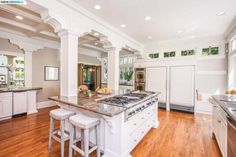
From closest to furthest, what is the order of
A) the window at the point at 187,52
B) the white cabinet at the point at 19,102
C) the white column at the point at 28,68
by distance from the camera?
the white cabinet at the point at 19,102, the white column at the point at 28,68, the window at the point at 187,52

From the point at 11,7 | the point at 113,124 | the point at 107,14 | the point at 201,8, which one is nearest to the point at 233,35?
the point at 201,8

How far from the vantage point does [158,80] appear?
5.27 metres

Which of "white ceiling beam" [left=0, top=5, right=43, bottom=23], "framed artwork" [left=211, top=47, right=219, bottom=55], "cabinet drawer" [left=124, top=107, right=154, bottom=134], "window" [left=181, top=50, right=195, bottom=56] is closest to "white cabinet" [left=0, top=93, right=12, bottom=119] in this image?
"white ceiling beam" [left=0, top=5, right=43, bottom=23]

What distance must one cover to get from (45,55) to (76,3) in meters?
3.68

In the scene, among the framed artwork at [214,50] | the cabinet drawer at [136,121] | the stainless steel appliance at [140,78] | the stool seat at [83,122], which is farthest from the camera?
the stainless steel appliance at [140,78]

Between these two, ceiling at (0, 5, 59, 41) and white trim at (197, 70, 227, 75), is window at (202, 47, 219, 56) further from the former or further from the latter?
ceiling at (0, 5, 59, 41)

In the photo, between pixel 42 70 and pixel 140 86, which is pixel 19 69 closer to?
pixel 42 70

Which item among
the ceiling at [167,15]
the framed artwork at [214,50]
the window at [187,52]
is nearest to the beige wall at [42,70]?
the ceiling at [167,15]

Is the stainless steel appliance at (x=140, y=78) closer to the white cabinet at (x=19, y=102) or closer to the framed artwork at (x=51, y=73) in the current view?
the framed artwork at (x=51, y=73)

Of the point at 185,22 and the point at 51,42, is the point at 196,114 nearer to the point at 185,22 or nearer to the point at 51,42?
the point at 185,22

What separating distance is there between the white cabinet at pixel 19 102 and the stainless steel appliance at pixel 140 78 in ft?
14.6

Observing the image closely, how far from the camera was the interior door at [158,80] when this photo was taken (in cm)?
514

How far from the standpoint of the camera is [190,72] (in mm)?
4609

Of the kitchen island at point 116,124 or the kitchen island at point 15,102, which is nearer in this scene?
the kitchen island at point 116,124
